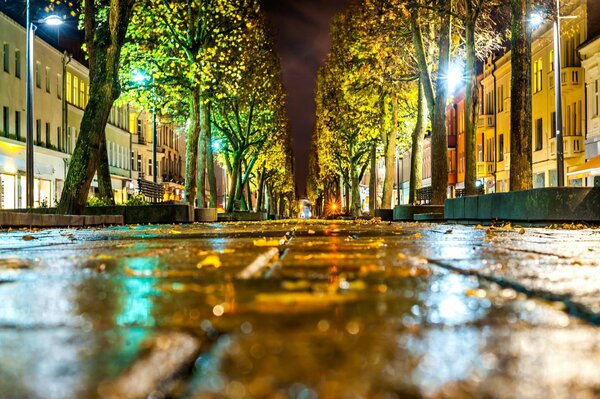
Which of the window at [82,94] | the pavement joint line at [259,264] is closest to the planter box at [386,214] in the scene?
the window at [82,94]

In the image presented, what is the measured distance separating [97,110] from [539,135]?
31.8 meters

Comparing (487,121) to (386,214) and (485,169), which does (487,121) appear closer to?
(485,169)

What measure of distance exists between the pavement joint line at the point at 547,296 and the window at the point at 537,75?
135ft

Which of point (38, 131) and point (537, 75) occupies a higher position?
point (537, 75)

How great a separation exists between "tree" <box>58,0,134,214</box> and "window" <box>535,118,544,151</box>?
30344 millimetres

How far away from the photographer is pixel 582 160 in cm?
3662

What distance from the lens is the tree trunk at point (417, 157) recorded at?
27844 mm

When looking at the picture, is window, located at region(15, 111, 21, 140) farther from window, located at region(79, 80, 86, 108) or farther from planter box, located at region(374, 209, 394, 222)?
planter box, located at region(374, 209, 394, 222)

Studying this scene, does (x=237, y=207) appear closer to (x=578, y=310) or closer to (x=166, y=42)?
(x=166, y=42)

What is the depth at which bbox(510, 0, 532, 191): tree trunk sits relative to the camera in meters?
16.4

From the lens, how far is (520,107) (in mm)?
16469

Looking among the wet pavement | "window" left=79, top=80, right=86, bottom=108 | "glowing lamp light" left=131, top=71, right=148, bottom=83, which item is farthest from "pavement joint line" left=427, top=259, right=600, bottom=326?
"window" left=79, top=80, right=86, bottom=108

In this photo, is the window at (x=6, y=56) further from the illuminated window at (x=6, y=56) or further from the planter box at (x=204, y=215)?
the planter box at (x=204, y=215)

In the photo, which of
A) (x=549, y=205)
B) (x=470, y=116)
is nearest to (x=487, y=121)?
(x=470, y=116)
